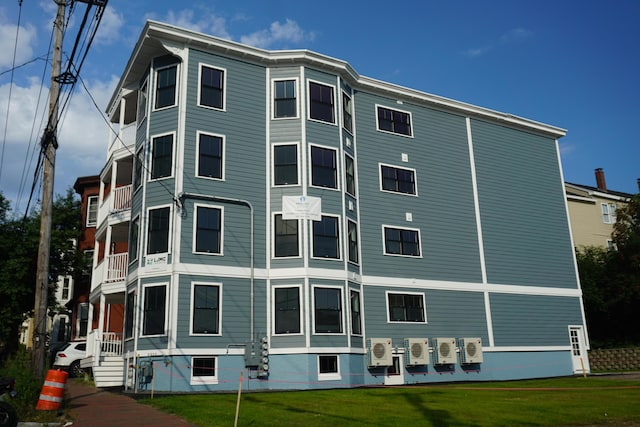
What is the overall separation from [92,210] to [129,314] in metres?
17.8

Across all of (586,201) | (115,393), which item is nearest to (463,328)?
(115,393)

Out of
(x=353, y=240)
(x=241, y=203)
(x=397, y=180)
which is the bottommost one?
(x=353, y=240)

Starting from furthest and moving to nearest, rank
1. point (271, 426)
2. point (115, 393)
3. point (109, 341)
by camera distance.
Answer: point (109, 341)
point (115, 393)
point (271, 426)

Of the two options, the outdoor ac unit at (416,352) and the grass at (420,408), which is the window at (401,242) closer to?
the outdoor ac unit at (416,352)

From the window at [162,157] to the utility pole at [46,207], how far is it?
251 inches

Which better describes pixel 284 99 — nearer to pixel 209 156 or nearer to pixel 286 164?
pixel 286 164

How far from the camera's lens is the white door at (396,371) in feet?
84.0

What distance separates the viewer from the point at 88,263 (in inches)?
1469

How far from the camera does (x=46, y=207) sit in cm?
1700

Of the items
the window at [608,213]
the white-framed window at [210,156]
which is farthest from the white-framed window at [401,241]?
the window at [608,213]

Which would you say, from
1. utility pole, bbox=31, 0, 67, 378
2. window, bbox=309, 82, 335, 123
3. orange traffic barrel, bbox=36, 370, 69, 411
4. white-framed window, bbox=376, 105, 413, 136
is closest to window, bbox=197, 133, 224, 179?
window, bbox=309, 82, 335, 123

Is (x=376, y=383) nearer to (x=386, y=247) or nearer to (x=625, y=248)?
(x=386, y=247)

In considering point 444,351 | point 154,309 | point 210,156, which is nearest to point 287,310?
point 154,309

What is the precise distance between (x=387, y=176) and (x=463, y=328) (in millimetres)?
8040
